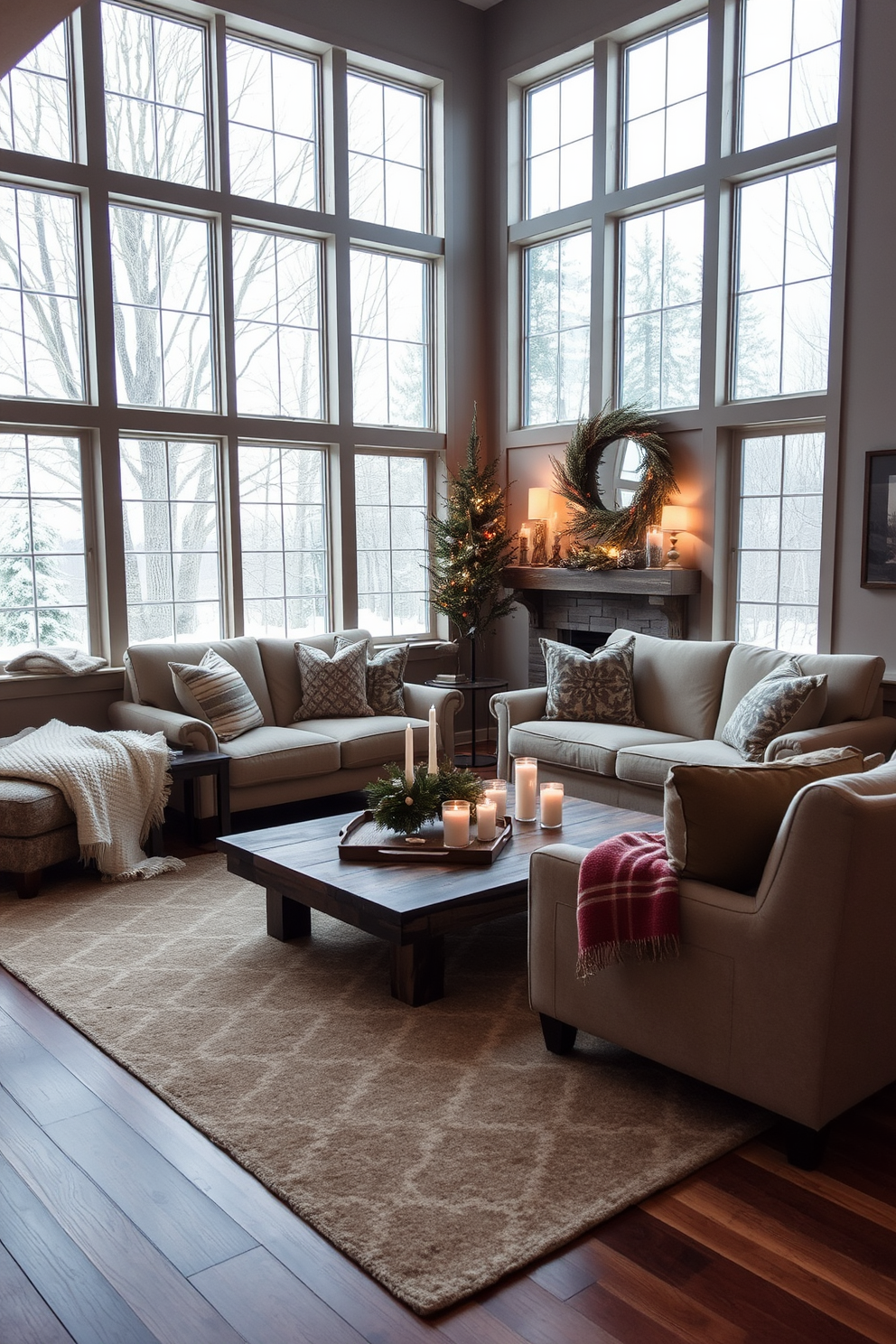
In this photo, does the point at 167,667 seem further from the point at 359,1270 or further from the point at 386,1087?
the point at 359,1270

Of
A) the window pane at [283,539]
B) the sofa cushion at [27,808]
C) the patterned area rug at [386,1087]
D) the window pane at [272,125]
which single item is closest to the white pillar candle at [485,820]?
the patterned area rug at [386,1087]

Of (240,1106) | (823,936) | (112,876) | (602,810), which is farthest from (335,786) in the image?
(823,936)

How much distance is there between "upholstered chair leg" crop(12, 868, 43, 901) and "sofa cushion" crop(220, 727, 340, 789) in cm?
102

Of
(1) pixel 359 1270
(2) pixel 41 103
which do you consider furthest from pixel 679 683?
(2) pixel 41 103

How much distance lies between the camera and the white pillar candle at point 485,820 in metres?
3.74

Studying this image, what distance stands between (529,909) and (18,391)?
4.15 meters

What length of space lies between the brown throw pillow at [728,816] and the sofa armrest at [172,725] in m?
3.05

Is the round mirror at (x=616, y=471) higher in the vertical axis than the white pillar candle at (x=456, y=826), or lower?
higher

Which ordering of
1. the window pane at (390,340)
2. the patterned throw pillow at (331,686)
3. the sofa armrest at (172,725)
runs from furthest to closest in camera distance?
1. the window pane at (390,340)
2. the patterned throw pillow at (331,686)
3. the sofa armrest at (172,725)

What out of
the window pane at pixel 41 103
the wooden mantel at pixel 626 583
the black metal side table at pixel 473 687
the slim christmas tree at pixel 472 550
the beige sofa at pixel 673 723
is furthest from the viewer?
the slim christmas tree at pixel 472 550

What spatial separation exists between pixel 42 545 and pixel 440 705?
2269 mm

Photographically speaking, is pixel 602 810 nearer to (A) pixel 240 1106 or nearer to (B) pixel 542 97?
(A) pixel 240 1106

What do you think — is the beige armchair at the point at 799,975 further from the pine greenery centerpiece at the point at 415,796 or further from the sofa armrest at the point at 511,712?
the sofa armrest at the point at 511,712

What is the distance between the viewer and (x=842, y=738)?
15.1 ft
